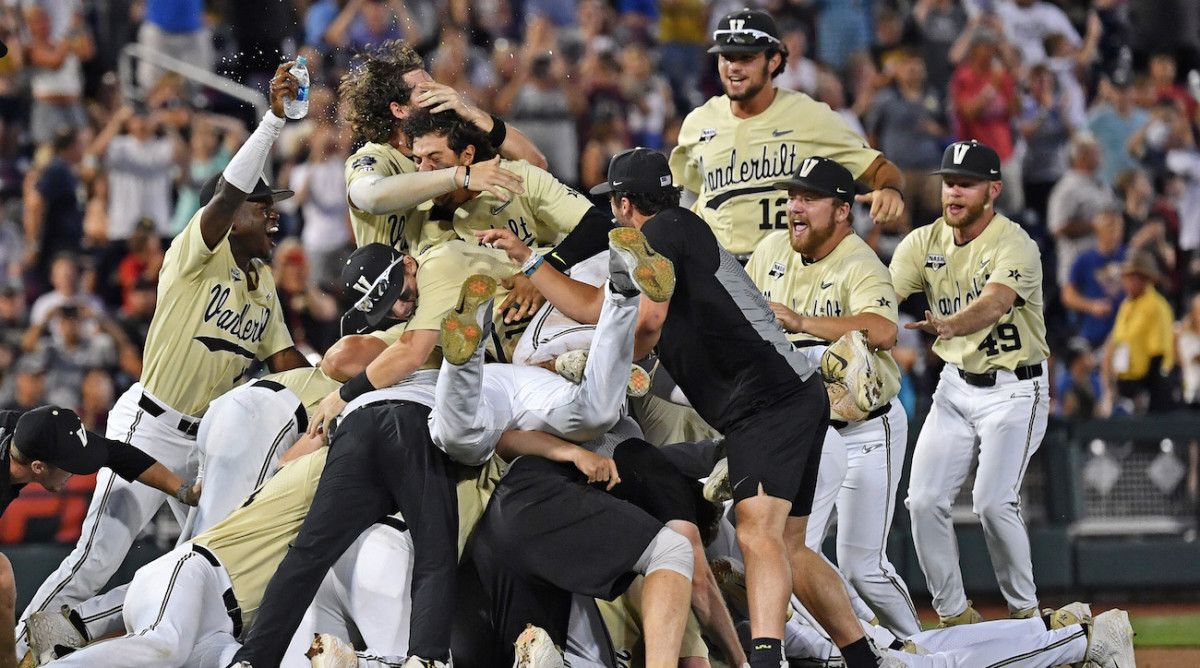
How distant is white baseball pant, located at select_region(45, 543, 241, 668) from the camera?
17.9 ft

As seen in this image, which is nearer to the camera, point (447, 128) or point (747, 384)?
point (747, 384)

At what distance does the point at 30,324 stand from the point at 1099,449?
7476 mm

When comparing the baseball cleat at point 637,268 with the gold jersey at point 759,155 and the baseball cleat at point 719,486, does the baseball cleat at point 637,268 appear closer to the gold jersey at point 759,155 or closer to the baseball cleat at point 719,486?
the baseball cleat at point 719,486

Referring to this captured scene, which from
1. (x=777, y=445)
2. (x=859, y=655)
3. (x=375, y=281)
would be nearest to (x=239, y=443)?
(x=375, y=281)

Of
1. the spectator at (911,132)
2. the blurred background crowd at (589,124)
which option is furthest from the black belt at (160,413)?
the spectator at (911,132)

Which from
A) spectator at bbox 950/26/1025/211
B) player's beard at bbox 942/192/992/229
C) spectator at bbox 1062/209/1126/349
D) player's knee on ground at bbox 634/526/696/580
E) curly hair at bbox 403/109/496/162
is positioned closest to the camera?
player's knee on ground at bbox 634/526/696/580

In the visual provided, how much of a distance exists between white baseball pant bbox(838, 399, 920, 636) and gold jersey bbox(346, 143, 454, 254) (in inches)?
82.3

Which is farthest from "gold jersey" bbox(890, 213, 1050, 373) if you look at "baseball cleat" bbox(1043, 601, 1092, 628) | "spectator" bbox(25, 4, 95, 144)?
"spectator" bbox(25, 4, 95, 144)

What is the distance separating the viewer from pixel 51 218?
11.8m

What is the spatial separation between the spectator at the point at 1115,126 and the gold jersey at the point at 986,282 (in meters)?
5.91

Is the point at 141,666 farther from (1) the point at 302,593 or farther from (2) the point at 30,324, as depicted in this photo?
(2) the point at 30,324

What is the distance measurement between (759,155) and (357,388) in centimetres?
249

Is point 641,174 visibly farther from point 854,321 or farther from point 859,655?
point 859,655

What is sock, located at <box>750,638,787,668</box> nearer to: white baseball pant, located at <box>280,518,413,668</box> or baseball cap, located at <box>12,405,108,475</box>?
white baseball pant, located at <box>280,518,413,668</box>
